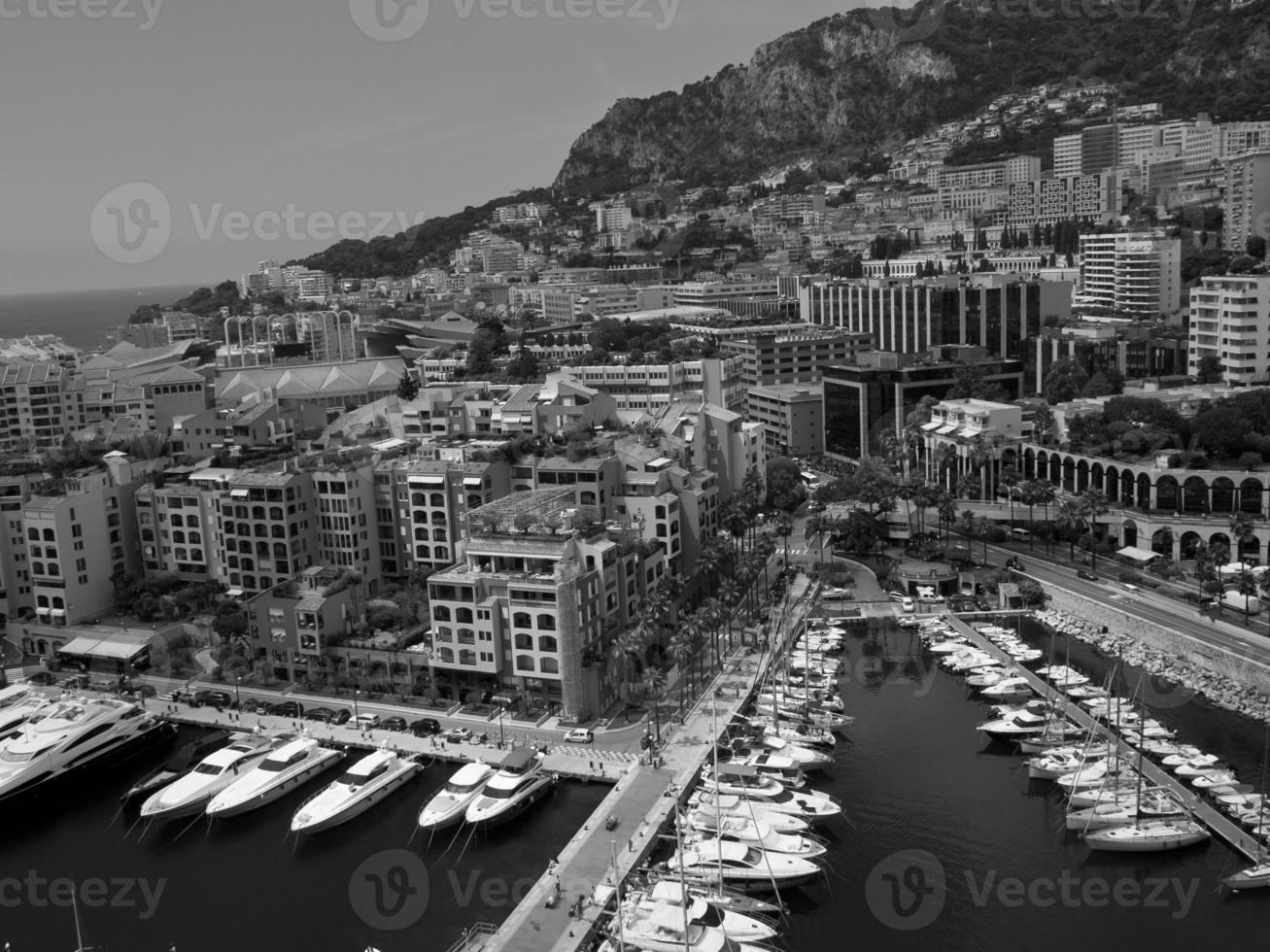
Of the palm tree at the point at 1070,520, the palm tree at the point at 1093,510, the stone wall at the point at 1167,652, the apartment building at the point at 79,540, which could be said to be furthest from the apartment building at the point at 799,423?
the apartment building at the point at 79,540

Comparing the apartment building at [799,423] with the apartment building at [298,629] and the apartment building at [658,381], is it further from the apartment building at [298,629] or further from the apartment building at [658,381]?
the apartment building at [298,629]

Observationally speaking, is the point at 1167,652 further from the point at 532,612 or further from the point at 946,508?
the point at 532,612

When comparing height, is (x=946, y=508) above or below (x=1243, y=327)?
below

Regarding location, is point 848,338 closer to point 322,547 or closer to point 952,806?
point 322,547

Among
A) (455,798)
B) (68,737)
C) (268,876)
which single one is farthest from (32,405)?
(455,798)

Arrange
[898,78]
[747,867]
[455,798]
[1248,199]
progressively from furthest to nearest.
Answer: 1. [898,78]
2. [1248,199]
3. [455,798]
4. [747,867]

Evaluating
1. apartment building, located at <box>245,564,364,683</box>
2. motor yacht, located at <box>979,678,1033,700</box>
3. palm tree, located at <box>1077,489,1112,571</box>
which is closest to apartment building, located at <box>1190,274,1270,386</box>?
palm tree, located at <box>1077,489,1112,571</box>

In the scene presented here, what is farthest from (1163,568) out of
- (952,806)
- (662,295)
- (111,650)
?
(662,295)
